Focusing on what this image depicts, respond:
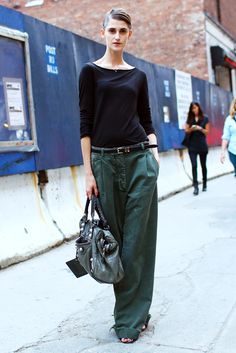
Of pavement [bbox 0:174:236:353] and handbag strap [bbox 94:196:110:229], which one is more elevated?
handbag strap [bbox 94:196:110:229]

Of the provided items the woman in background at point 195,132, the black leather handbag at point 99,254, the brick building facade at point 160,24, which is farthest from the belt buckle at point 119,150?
the brick building facade at point 160,24

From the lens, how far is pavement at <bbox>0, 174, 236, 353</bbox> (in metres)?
3.68

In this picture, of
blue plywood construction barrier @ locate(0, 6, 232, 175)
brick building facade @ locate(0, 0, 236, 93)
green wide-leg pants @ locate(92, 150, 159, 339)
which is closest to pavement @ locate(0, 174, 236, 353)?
green wide-leg pants @ locate(92, 150, 159, 339)

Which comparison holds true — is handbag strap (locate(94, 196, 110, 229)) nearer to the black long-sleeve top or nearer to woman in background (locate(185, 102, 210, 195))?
the black long-sleeve top

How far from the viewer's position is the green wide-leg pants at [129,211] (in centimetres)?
365

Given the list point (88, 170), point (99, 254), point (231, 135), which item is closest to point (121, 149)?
point (88, 170)

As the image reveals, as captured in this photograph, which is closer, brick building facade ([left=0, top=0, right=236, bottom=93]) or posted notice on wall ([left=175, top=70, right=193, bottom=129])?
posted notice on wall ([left=175, top=70, right=193, bottom=129])

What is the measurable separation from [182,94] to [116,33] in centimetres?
1081

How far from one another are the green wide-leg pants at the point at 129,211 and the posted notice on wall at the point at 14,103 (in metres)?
2.77

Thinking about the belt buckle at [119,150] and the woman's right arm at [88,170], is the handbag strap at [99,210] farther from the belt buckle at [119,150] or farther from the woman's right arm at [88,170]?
the belt buckle at [119,150]

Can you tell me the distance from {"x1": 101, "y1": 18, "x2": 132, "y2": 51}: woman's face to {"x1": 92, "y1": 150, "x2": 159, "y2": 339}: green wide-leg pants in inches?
28.4

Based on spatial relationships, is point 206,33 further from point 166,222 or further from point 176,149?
point 166,222

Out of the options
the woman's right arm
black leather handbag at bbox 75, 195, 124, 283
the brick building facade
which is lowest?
black leather handbag at bbox 75, 195, 124, 283

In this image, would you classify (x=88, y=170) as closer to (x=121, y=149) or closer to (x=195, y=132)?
(x=121, y=149)
